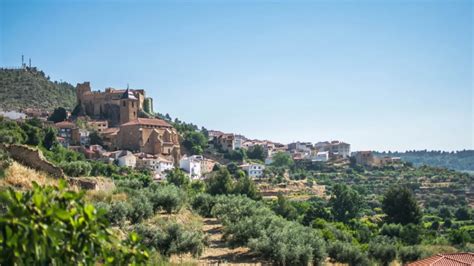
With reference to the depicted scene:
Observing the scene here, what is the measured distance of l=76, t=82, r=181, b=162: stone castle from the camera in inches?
2360

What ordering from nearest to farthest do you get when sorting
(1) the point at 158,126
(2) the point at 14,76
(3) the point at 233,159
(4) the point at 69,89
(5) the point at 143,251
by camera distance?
(5) the point at 143,251, (1) the point at 158,126, (3) the point at 233,159, (2) the point at 14,76, (4) the point at 69,89

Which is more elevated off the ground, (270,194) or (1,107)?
(1,107)

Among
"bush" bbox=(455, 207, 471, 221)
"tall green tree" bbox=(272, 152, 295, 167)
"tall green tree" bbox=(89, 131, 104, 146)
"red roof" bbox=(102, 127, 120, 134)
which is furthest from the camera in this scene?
"tall green tree" bbox=(272, 152, 295, 167)

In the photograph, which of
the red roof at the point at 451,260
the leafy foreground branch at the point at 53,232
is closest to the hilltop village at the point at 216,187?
the leafy foreground branch at the point at 53,232

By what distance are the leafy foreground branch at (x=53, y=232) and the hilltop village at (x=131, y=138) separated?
46.4 metres

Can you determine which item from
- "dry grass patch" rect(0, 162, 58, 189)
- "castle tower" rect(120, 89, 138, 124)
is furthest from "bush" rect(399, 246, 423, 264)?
"castle tower" rect(120, 89, 138, 124)

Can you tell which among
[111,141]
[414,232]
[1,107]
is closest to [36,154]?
[414,232]

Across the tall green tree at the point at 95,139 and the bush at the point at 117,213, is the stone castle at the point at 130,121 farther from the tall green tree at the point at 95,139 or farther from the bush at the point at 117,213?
the bush at the point at 117,213

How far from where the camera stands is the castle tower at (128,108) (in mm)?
66500

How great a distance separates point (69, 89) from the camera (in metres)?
103

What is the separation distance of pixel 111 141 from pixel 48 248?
59967 mm

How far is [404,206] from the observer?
119ft

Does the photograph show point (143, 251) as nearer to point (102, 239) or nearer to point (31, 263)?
point (102, 239)

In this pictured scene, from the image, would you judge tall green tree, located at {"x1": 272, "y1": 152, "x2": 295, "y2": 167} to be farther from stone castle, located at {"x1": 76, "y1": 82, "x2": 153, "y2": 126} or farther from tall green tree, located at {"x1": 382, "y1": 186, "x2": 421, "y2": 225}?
tall green tree, located at {"x1": 382, "y1": 186, "x2": 421, "y2": 225}
